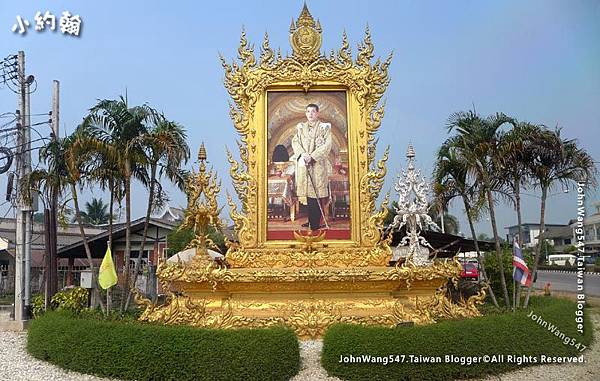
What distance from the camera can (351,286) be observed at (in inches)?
415

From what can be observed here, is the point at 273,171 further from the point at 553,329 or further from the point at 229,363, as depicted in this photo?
the point at 553,329

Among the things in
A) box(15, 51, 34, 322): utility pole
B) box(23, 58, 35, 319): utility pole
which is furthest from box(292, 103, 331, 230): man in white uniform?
box(23, 58, 35, 319): utility pole

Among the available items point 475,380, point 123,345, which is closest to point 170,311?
point 123,345

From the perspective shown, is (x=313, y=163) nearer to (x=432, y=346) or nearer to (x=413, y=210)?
(x=413, y=210)

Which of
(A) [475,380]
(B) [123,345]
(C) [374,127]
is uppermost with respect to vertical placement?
(C) [374,127]

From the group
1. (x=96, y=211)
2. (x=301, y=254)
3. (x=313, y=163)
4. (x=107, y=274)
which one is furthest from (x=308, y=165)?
(x=96, y=211)

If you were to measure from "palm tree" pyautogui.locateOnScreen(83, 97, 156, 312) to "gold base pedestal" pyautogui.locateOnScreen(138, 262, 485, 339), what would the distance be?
6.41 ft

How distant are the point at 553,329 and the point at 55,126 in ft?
45.8

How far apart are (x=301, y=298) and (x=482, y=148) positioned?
18.8 ft

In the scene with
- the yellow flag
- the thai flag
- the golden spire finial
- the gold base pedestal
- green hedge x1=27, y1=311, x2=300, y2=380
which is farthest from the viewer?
the golden spire finial

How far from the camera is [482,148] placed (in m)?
12.2

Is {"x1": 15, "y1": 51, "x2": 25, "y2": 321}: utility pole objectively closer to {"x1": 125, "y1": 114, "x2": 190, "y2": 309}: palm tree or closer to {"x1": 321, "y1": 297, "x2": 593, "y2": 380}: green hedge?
{"x1": 125, "y1": 114, "x2": 190, "y2": 309}: palm tree

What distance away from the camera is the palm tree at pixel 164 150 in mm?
11805

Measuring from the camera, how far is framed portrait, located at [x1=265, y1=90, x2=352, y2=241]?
461 inches
